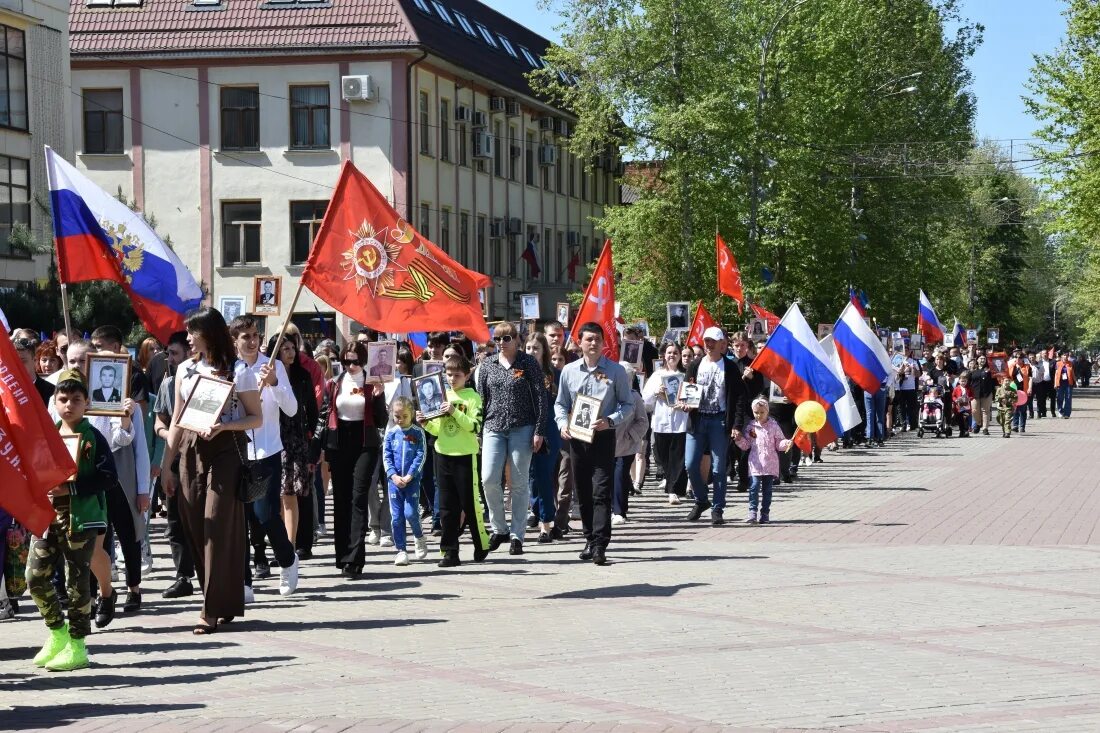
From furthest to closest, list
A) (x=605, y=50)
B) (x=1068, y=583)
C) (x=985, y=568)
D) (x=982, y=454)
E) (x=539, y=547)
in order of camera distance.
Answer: (x=605, y=50) < (x=982, y=454) < (x=539, y=547) < (x=985, y=568) < (x=1068, y=583)

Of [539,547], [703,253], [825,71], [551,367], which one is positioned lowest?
[539,547]

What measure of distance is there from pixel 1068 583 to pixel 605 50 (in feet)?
127

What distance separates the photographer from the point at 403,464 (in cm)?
1350

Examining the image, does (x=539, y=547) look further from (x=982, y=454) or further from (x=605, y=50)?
(x=605, y=50)

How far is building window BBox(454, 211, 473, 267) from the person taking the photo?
49.9m

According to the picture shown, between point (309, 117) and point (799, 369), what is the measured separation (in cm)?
2848

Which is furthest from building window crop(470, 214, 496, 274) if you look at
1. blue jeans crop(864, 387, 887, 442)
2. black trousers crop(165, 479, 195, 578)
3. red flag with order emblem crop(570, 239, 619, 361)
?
black trousers crop(165, 479, 195, 578)

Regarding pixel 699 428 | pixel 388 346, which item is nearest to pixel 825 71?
pixel 699 428

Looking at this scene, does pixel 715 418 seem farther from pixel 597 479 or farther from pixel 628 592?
pixel 628 592

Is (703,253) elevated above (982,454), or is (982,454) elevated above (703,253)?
(703,253)

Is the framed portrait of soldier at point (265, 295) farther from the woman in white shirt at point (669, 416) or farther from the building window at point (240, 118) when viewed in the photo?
the building window at point (240, 118)

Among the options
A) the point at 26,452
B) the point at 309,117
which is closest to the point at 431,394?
the point at 26,452

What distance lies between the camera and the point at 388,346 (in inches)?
520

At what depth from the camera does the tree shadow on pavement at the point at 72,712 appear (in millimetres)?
7320
